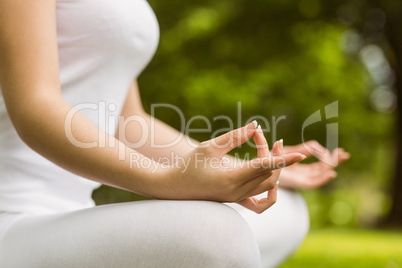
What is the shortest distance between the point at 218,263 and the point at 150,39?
0.78 metres

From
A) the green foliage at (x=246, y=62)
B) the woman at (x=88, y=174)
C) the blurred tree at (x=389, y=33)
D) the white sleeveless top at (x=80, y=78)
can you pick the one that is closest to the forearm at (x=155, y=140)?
the white sleeveless top at (x=80, y=78)

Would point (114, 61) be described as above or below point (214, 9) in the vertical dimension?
below

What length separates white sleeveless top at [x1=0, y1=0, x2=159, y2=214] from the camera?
1604 mm

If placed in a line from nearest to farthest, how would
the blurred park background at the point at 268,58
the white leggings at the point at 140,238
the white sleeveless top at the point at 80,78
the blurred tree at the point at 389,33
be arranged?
the white leggings at the point at 140,238 < the white sleeveless top at the point at 80,78 < the blurred tree at the point at 389,33 < the blurred park background at the point at 268,58

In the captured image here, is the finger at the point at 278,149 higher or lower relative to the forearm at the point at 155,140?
higher

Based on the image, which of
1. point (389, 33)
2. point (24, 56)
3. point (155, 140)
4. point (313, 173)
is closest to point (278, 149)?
point (24, 56)

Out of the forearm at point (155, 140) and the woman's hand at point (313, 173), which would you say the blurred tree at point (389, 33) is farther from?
the forearm at point (155, 140)

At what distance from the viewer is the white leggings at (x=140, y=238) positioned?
1259 mm

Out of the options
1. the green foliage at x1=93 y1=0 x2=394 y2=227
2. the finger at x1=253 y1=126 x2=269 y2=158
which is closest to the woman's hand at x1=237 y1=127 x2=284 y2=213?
the finger at x1=253 y1=126 x2=269 y2=158

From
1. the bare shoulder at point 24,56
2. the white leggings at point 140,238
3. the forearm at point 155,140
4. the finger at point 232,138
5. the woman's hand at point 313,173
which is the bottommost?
the woman's hand at point 313,173

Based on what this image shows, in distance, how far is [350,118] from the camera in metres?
14.7

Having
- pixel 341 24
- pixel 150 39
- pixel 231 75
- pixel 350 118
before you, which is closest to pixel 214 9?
pixel 231 75

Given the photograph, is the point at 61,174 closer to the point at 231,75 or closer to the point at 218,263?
the point at 218,263

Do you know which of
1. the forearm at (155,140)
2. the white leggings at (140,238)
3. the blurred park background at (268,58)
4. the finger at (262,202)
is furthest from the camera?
the blurred park background at (268,58)
